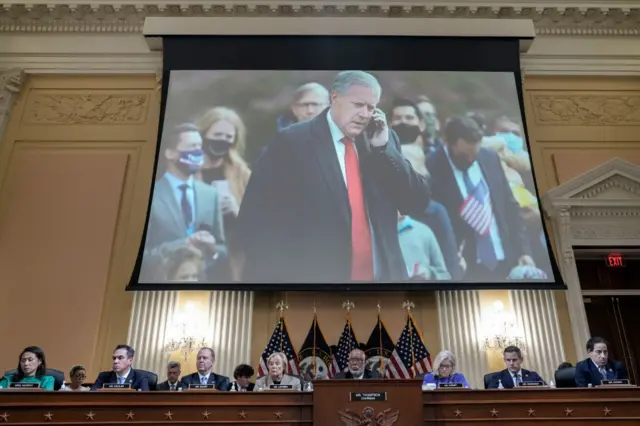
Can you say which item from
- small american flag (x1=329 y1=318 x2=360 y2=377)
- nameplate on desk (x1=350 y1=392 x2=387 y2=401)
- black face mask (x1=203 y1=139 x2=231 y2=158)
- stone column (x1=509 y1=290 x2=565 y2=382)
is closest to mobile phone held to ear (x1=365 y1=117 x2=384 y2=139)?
black face mask (x1=203 y1=139 x2=231 y2=158)

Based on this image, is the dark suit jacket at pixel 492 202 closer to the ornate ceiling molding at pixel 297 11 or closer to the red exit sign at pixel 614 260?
the red exit sign at pixel 614 260

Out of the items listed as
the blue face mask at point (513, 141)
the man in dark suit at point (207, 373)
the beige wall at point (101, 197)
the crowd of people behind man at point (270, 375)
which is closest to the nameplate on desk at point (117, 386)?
the crowd of people behind man at point (270, 375)

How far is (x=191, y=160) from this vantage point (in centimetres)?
787

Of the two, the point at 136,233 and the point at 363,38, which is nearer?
the point at 136,233

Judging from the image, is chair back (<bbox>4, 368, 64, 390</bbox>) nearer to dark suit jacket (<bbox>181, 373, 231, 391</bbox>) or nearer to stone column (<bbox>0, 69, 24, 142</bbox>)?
dark suit jacket (<bbox>181, 373, 231, 391</bbox>)

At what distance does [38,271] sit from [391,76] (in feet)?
17.6

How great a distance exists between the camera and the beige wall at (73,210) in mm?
7340

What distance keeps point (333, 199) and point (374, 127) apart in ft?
4.03

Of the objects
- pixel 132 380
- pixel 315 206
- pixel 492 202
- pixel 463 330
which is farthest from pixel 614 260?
pixel 132 380

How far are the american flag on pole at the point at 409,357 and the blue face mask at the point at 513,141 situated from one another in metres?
2.74

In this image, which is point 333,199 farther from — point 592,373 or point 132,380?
point 592,373

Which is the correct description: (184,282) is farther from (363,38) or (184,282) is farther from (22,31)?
(22,31)

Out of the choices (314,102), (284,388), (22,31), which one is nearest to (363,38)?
(314,102)

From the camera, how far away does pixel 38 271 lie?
7648 mm
